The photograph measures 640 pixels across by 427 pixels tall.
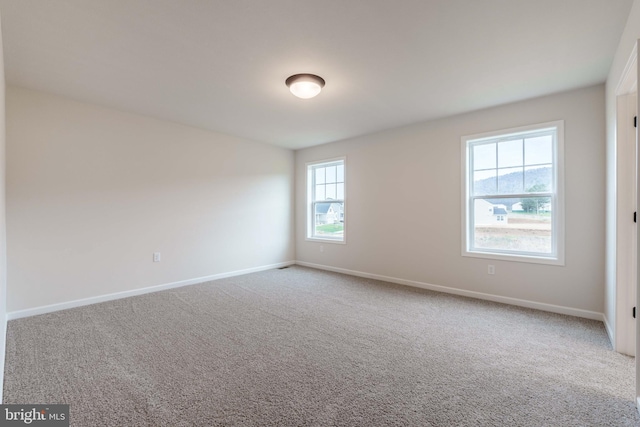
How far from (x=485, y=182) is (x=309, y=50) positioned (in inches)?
111

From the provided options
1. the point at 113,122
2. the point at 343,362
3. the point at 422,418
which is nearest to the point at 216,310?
the point at 343,362

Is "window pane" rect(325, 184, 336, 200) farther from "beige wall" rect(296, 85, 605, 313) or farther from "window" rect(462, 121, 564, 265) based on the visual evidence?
"window" rect(462, 121, 564, 265)

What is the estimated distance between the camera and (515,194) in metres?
3.47

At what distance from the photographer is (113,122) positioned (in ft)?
11.9

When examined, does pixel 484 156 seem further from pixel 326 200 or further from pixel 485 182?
pixel 326 200

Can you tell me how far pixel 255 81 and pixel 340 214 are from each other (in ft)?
9.93

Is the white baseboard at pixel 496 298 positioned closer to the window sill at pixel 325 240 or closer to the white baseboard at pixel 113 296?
the window sill at pixel 325 240

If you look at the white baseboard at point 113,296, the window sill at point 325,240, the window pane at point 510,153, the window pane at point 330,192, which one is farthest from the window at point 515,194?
the white baseboard at point 113,296

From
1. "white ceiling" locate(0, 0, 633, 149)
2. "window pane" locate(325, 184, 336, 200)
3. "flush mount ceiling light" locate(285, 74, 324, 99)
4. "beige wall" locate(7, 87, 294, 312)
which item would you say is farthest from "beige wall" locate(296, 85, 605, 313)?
"flush mount ceiling light" locate(285, 74, 324, 99)

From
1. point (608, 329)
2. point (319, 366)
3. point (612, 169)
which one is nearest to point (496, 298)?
point (608, 329)

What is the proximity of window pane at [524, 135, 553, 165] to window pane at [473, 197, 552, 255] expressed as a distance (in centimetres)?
45

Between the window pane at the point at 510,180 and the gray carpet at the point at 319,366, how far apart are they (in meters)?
1.42

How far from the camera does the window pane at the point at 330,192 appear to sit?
547 centimetres

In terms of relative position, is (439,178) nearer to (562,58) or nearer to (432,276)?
(432,276)
